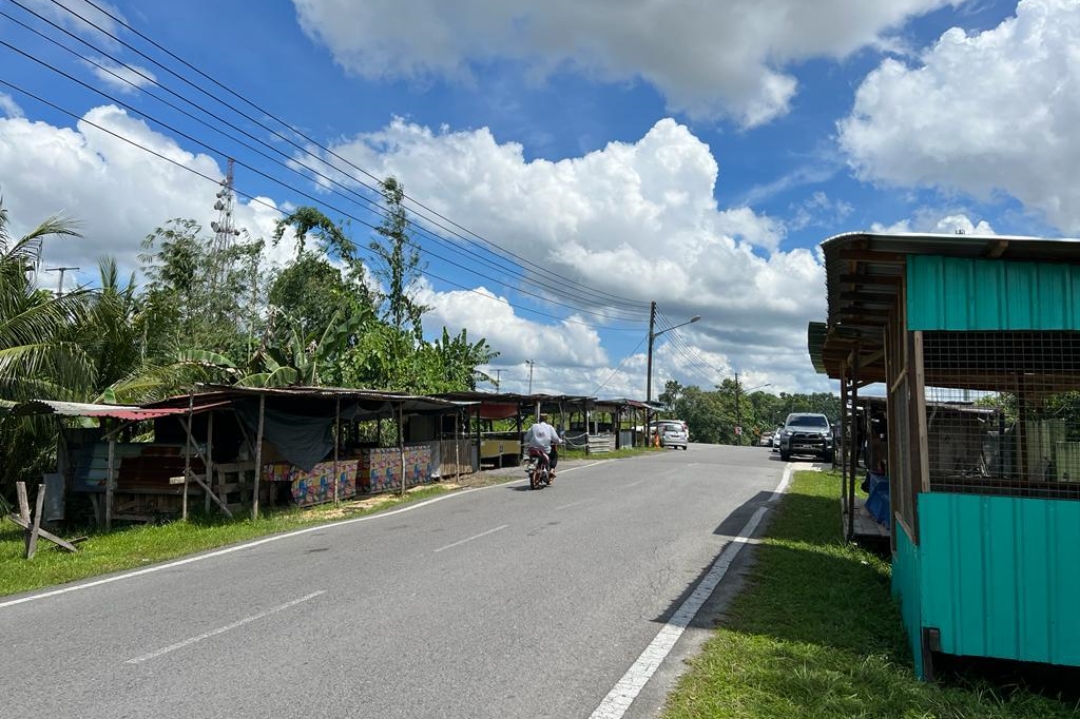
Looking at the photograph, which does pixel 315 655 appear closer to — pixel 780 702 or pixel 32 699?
pixel 32 699

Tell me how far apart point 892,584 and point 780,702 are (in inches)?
140

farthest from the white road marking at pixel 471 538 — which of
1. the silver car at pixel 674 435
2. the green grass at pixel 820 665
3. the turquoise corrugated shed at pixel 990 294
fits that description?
the silver car at pixel 674 435

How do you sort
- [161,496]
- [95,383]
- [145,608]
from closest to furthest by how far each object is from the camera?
[145,608], [161,496], [95,383]

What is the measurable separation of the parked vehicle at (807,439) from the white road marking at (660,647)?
2214cm

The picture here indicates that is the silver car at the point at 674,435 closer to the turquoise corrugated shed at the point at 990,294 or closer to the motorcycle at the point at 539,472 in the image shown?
the motorcycle at the point at 539,472

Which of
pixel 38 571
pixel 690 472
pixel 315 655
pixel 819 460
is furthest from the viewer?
pixel 819 460

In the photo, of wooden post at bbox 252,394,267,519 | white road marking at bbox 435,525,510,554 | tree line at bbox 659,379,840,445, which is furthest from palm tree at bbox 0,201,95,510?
tree line at bbox 659,379,840,445

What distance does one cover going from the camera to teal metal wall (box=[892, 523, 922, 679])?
5.25 metres

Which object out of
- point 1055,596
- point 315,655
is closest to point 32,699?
point 315,655

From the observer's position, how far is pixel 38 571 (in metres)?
9.22

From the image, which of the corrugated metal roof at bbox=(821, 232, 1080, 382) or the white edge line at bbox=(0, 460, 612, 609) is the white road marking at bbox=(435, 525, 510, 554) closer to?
the white edge line at bbox=(0, 460, 612, 609)

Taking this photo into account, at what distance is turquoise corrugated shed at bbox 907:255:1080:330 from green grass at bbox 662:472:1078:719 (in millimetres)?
2521

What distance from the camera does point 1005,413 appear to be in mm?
8141

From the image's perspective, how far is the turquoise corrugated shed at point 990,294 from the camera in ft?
17.1
